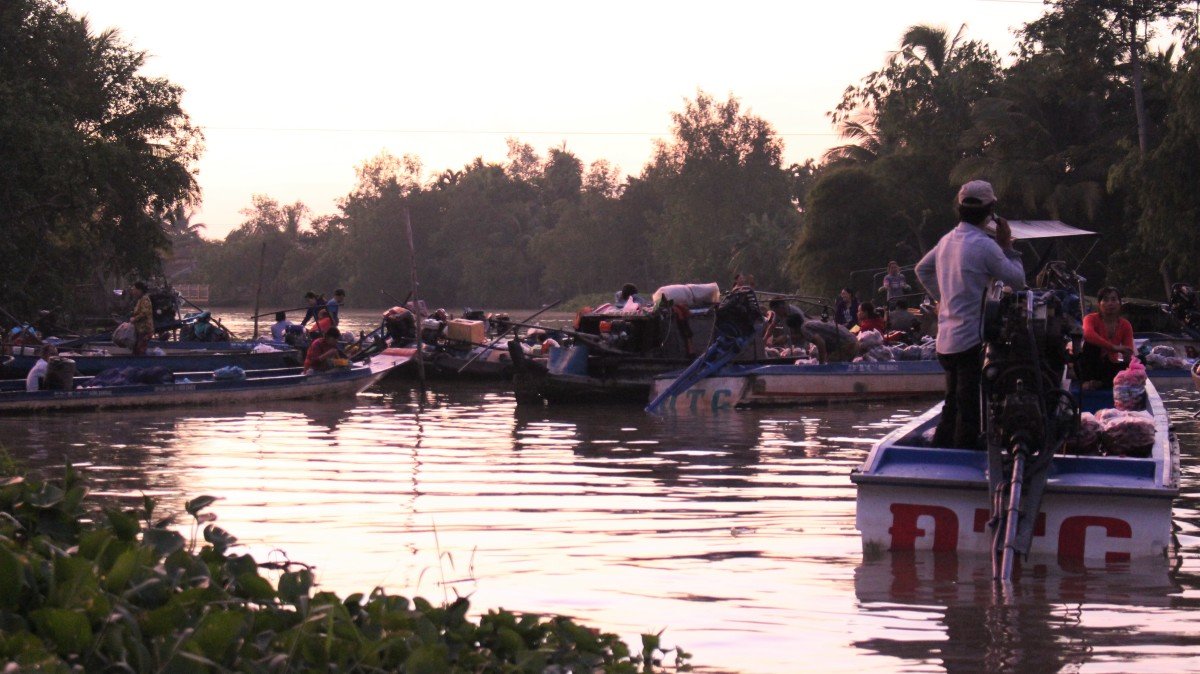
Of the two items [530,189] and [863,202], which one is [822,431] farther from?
[530,189]

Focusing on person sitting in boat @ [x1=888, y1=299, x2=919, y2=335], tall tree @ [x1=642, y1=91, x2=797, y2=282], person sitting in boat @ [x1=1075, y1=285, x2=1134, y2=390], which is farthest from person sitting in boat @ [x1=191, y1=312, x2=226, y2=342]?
tall tree @ [x1=642, y1=91, x2=797, y2=282]

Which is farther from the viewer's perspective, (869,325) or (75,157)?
(75,157)

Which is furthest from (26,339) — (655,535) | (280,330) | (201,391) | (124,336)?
(655,535)

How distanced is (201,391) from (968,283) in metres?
15.6

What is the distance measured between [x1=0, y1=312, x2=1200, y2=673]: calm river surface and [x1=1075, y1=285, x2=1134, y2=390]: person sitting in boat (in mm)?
1105

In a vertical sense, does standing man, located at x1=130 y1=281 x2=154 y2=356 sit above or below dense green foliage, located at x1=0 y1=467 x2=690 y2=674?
above

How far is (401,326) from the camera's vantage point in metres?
29.9

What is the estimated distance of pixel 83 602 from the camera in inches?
135

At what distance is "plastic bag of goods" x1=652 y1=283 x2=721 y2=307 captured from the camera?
2289cm

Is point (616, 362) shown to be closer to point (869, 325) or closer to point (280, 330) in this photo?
point (869, 325)

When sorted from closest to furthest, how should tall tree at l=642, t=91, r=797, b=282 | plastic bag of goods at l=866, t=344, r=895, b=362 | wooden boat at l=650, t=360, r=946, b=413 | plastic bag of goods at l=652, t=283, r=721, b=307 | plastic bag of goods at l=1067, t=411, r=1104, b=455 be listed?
plastic bag of goods at l=1067, t=411, r=1104, b=455 < wooden boat at l=650, t=360, r=946, b=413 < plastic bag of goods at l=866, t=344, r=895, b=362 < plastic bag of goods at l=652, t=283, r=721, b=307 < tall tree at l=642, t=91, r=797, b=282

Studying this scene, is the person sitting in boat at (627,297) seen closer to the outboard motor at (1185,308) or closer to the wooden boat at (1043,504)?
the outboard motor at (1185,308)

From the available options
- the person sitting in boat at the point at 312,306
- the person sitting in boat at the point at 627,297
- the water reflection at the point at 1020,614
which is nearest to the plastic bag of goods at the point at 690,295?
the person sitting in boat at the point at 627,297

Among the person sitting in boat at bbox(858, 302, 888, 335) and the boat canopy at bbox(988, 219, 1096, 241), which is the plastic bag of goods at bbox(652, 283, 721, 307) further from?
the boat canopy at bbox(988, 219, 1096, 241)
